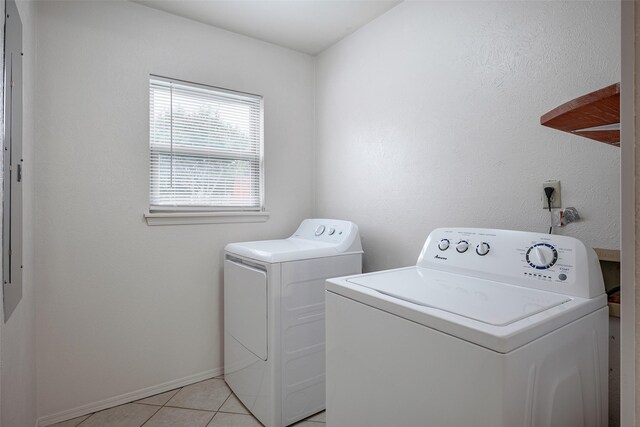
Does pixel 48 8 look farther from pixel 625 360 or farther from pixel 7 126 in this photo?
pixel 625 360

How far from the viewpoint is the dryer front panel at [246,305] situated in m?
1.79

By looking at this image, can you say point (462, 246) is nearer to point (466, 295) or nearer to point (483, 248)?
point (483, 248)

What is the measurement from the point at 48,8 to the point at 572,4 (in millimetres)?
2508

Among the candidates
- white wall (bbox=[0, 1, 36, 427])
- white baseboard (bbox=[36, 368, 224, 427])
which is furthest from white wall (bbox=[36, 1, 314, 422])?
white wall (bbox=[0, 1, 36, 427])

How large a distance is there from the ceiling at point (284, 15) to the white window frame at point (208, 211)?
43cm

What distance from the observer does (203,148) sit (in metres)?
2.29

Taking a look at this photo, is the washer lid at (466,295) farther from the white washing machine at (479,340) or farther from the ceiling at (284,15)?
the ceiling at (284,15)

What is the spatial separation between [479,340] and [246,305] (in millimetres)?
1436

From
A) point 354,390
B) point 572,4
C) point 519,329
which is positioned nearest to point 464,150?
point 572,4

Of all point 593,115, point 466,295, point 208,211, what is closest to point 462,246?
point 466,295

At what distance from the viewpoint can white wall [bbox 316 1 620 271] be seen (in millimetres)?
1258

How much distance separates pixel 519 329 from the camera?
2.56ft

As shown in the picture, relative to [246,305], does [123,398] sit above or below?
below

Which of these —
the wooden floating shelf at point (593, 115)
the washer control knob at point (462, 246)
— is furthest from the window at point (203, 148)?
the wooden floating shelf at point (593, 115)
